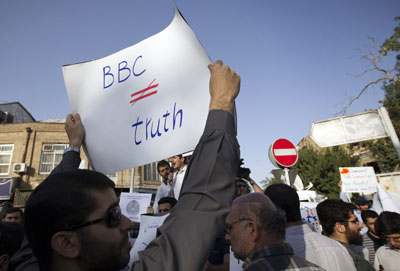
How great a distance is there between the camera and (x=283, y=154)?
505 centimetres

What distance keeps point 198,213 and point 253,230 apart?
1.08 metres

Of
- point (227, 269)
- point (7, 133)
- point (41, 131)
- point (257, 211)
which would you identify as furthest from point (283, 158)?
point (7, 133)

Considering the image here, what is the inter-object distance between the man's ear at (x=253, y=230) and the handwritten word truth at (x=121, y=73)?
1339 mm

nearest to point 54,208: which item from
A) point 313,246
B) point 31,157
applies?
point 313,246

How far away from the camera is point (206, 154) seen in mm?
1012

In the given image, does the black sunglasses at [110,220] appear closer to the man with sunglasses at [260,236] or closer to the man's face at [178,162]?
the man with sunglasses at [260,236]

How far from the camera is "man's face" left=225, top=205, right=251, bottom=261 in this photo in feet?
6.22

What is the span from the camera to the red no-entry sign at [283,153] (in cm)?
498

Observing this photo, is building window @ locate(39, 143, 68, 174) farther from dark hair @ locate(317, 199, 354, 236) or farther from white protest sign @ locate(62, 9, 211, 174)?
dark hair @ locate(317, 199, 354, 236)

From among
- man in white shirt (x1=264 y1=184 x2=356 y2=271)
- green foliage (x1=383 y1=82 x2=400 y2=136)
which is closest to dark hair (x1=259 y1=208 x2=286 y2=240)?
man in white shirt (x1=264 y1=184 x2=356 y2=271)

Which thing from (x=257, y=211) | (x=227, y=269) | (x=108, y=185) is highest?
(x=108, y=185)

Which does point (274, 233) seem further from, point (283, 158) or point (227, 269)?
point (283, 158)

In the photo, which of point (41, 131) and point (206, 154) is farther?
point (41, 131)

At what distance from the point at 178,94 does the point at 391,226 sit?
3.06 meters
